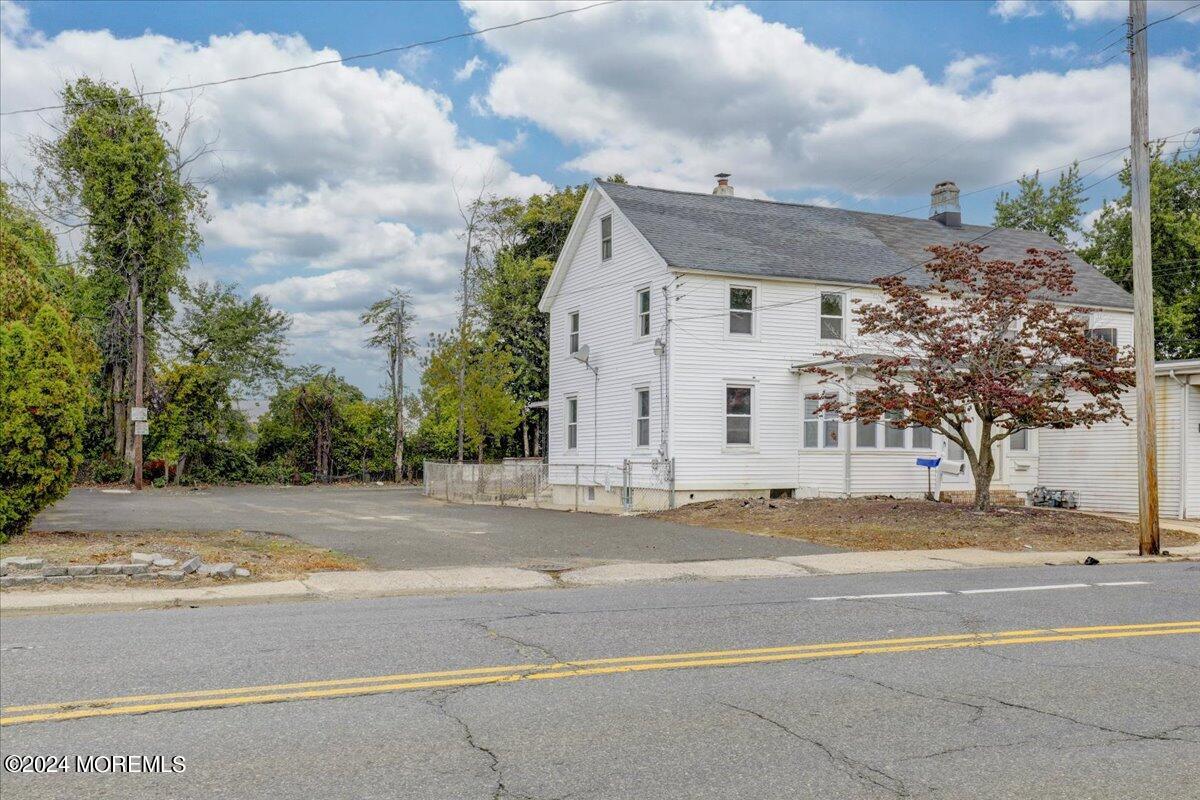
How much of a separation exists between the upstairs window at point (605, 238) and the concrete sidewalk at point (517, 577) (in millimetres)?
16080

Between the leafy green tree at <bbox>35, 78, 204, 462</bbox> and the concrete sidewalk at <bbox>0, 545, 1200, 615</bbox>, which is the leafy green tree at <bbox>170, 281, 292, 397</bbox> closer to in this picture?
the leafy green tree at <bbox>35, 78, 204, 462</bbox>

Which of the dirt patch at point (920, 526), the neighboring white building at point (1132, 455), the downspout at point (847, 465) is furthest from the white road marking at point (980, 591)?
the downspout at point (847, 465)

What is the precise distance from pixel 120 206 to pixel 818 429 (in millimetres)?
32340

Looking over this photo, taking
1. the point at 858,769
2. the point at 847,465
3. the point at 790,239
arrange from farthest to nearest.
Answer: the point at 790,239, the point at 847,465, the point at 858,769

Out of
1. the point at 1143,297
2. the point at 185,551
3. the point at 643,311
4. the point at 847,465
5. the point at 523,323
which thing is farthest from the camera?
the point at 523,323

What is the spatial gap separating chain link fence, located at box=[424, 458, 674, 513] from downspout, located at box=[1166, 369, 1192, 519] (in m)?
12.3

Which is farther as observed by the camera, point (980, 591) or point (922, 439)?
point (922, 439)

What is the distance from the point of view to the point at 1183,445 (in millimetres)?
23203

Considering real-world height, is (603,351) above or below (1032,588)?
above

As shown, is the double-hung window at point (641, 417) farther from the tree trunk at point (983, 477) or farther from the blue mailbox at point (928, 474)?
the tree trunk at point (983, 477)

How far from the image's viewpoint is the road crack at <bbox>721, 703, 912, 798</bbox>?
503 centimetres

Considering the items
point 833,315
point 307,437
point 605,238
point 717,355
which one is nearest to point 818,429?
point 833,315

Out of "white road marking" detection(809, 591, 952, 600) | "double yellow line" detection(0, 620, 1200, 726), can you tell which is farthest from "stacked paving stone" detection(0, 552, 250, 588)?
"white road marking" detection(809, 591, 952, 600)

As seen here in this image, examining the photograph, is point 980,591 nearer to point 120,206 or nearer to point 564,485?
point 564,485
